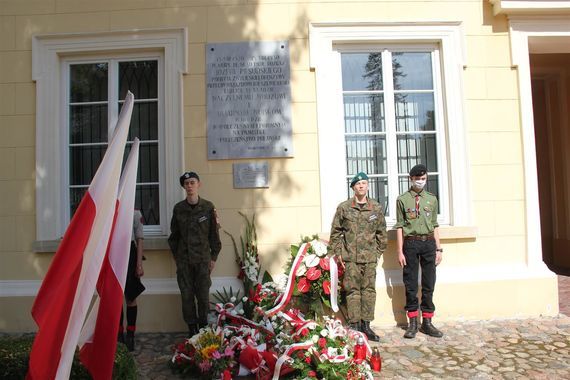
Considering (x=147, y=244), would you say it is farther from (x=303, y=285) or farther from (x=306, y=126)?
(x=306, y=126)

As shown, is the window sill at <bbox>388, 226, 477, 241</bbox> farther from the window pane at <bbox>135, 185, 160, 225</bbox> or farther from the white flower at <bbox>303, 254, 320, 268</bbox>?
the window pane at <bbox>135, 185, 160, 225</bbox>

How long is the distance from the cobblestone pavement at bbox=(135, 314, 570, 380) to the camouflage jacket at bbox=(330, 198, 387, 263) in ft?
3.09

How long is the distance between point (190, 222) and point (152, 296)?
1145 millimetres

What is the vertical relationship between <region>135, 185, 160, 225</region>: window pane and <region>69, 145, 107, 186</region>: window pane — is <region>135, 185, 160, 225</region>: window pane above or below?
below

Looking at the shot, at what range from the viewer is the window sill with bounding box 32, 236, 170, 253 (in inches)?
199

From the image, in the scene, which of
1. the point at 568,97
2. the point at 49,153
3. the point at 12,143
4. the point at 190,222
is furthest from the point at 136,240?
the point at 568,97

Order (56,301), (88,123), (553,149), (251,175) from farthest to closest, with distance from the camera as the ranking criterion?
(553,149) < (88,123) < (251,175) < (56,301)

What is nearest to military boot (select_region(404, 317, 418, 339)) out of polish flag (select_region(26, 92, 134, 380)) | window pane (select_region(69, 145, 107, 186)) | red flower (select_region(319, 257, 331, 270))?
red flower (select_region(319, 257, 331, 270))

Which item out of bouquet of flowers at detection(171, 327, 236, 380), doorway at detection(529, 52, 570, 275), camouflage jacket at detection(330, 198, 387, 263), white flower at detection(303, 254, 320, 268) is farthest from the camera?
doorway at detection(529, 52, 570, 275)

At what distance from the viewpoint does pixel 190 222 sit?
15.0 feet

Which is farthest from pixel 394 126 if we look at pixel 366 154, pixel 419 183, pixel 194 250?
pixel 194 250

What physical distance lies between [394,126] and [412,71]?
75cm

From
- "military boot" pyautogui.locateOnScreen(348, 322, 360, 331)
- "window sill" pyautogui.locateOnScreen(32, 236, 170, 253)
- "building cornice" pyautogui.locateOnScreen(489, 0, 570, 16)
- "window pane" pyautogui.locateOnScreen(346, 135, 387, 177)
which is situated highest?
"building cornice" pyautogui.locateOnScreen(489, 0, 570, 16)

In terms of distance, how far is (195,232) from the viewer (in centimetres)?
456
